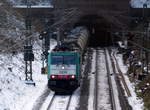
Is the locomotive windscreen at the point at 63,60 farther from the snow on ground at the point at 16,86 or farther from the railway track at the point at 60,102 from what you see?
the snow on ground at the point at 16,86

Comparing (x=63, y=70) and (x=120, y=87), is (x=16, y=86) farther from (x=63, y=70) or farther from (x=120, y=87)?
(x=120, y=87)

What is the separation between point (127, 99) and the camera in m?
23.9

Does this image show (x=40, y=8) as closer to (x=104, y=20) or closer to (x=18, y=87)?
(x=104, y=20)

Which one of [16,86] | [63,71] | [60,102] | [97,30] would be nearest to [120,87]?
[63,71]

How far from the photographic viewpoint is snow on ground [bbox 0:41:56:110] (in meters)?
22.3

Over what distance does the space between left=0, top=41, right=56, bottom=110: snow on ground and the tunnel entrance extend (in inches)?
1074

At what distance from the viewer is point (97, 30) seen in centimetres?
6300

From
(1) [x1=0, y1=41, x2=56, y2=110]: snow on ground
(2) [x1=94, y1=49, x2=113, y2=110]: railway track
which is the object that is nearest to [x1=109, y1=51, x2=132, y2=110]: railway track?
(2) [x1=94, y1=49, x2=113, y2=110]: railway track

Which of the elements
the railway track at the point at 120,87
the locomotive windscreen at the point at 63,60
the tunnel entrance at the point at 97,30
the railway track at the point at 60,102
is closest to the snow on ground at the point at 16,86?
the railway track at the point at 60,102

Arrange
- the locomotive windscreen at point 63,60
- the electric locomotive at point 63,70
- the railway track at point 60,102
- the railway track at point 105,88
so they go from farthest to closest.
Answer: the locomotive windscreen at point 63,60, the electric locomotive at point 63,70, the railway track at point 105,88, the railway track at point 60,102

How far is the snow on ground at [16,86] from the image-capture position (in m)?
22.3

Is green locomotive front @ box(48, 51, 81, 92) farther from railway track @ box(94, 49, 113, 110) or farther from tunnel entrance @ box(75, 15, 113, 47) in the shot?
tunnel entrance @ box(75, 15, 113, 47)

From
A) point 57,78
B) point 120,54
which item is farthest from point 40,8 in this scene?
point 57,78

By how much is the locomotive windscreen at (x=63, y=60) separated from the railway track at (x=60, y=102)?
80.7 inches
